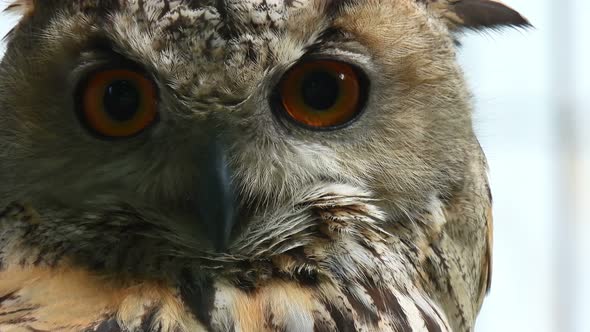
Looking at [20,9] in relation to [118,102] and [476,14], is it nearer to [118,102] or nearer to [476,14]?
[118,102]

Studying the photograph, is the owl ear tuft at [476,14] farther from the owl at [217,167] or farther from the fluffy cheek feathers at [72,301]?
the fluffy cheek feathers at [72,301]

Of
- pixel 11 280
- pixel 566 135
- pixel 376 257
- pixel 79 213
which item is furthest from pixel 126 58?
pixel 566 135

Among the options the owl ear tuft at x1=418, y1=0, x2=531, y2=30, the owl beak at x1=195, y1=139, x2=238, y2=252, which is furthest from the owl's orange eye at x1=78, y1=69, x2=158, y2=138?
the owl ear tuft at x1=418, y1=0, x2=531, y2=30

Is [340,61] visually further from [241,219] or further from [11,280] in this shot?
[11,280]

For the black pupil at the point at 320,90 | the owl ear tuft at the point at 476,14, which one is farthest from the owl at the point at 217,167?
the owl ear tuft at the point at 476,14

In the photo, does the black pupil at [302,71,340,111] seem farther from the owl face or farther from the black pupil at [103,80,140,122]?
the black pupil at [103,80,140,122]

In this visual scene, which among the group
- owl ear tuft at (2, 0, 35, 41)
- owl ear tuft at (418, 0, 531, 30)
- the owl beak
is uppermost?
owl ear tuft at (418, 0, 531, 30)
